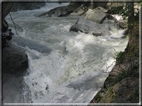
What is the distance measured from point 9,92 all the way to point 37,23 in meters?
6.63

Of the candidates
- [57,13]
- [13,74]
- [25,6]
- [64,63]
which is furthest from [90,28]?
[25,6]

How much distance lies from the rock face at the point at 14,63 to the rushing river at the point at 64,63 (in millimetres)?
237

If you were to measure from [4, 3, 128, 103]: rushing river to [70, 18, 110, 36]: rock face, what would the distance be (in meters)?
0.32

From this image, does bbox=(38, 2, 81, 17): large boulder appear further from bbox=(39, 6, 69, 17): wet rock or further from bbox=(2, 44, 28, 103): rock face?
bbox=(2, 44, 28, 103): rock face

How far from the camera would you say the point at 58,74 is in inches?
280

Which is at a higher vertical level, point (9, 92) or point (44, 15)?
point (9, 92)

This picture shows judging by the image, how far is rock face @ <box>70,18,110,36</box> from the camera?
10640mm

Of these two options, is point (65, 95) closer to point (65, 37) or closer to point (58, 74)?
point (58, 74)

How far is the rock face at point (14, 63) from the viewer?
683cm

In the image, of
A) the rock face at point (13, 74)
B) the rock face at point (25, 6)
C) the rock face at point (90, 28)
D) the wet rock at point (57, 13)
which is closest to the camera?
the rock face at point (13, 74)

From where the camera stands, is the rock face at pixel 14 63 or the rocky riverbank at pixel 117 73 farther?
the rock face at pixel 14 63

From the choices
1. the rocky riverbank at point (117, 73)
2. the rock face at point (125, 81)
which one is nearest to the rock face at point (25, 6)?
the rocky riverbank at point (117, 73)

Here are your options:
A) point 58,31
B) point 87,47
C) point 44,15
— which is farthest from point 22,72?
point 44,15

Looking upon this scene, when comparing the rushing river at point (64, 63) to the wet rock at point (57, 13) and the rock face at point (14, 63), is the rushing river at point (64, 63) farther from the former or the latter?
the wet rock at point (57, 13)
